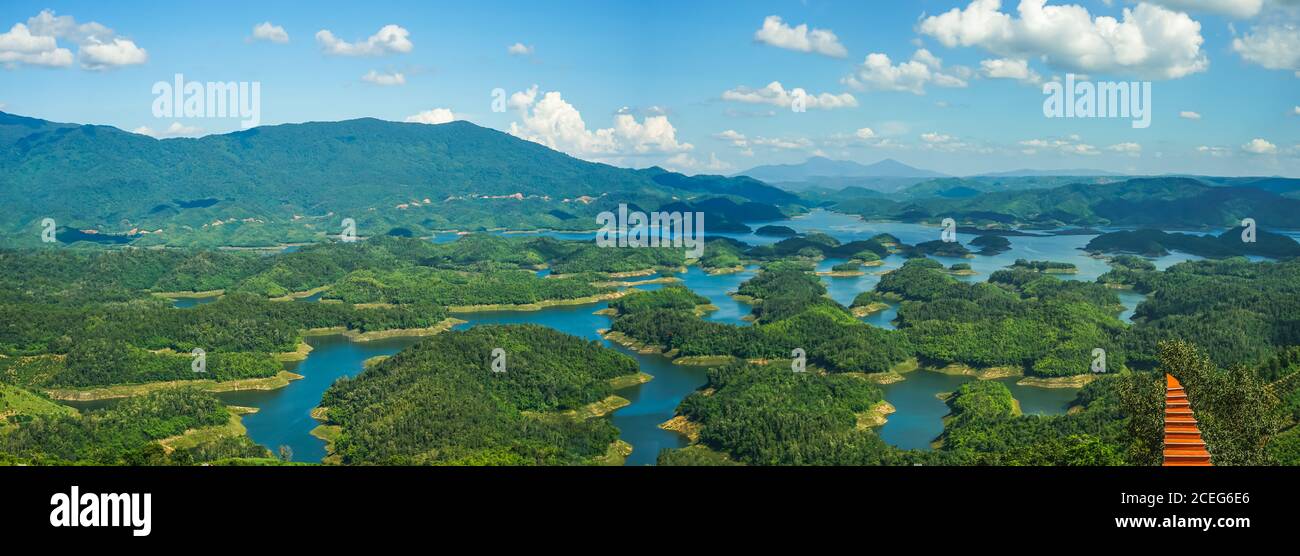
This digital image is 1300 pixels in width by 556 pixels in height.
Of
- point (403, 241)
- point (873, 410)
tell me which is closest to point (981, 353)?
point (873, 410)

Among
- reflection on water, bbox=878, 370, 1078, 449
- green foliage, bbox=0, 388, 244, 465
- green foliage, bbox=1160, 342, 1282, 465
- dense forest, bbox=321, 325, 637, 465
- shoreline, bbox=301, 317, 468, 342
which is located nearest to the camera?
green foliage, bbox=1160, 342, 1282, 465

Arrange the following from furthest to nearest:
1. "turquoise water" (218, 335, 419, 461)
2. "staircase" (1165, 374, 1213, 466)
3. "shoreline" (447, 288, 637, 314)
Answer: "shoreline" (447, 288, 637, 314) < "turquoise water" (218, 335, 419, 461) < "staircase" (1165, 374, 1213, 466)

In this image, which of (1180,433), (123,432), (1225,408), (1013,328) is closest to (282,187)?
(123,432)

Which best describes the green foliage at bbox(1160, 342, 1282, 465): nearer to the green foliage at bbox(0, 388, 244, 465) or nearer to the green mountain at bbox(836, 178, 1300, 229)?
the green foliage at bbox(0, 388, 244, 465)

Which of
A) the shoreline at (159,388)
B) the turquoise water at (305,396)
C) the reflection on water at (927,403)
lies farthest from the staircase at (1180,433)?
the shoreline at (159,388)

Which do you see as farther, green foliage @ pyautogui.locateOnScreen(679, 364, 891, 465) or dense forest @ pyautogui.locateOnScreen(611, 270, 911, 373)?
dense forest @ pyautogui.locateOnScreen(611, 270, 911, 373)

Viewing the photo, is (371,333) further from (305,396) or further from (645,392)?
(645,392)

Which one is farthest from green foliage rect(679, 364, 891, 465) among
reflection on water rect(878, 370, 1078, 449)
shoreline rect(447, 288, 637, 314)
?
shoreline rect(447, 288, 637, 314)
